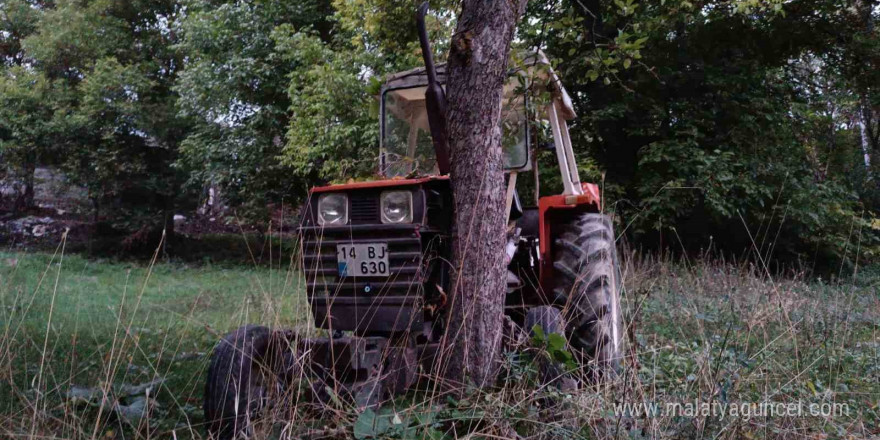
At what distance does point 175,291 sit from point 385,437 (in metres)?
9.27

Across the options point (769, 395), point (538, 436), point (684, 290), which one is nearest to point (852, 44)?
point (684, 290)

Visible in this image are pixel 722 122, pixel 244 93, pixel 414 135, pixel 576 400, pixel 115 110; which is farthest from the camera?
pixel 115 110

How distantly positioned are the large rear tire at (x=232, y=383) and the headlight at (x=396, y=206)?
86 cm

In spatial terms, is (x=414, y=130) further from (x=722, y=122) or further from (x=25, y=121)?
(x=25, y=121)

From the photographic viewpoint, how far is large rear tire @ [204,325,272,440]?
117 inches

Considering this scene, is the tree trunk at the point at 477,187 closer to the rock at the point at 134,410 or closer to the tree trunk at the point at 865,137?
the rock at the point at 134,410

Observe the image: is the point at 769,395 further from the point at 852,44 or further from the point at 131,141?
the point at 131,141

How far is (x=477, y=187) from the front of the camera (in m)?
3.05

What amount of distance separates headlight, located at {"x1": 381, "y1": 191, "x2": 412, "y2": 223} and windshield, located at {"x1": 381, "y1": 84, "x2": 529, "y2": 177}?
1.00 m

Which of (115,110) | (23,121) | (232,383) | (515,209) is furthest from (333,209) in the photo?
(23,121)

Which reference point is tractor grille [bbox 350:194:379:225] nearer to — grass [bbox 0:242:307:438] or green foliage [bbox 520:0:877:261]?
grass [bbox 0:242:307:438]

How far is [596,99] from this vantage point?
11719 mm

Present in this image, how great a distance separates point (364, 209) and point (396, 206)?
0.57 ft

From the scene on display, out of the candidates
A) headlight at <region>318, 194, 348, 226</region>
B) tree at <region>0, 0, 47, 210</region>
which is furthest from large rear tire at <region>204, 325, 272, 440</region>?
tree at <region>0, 0, 47, 210</region>
